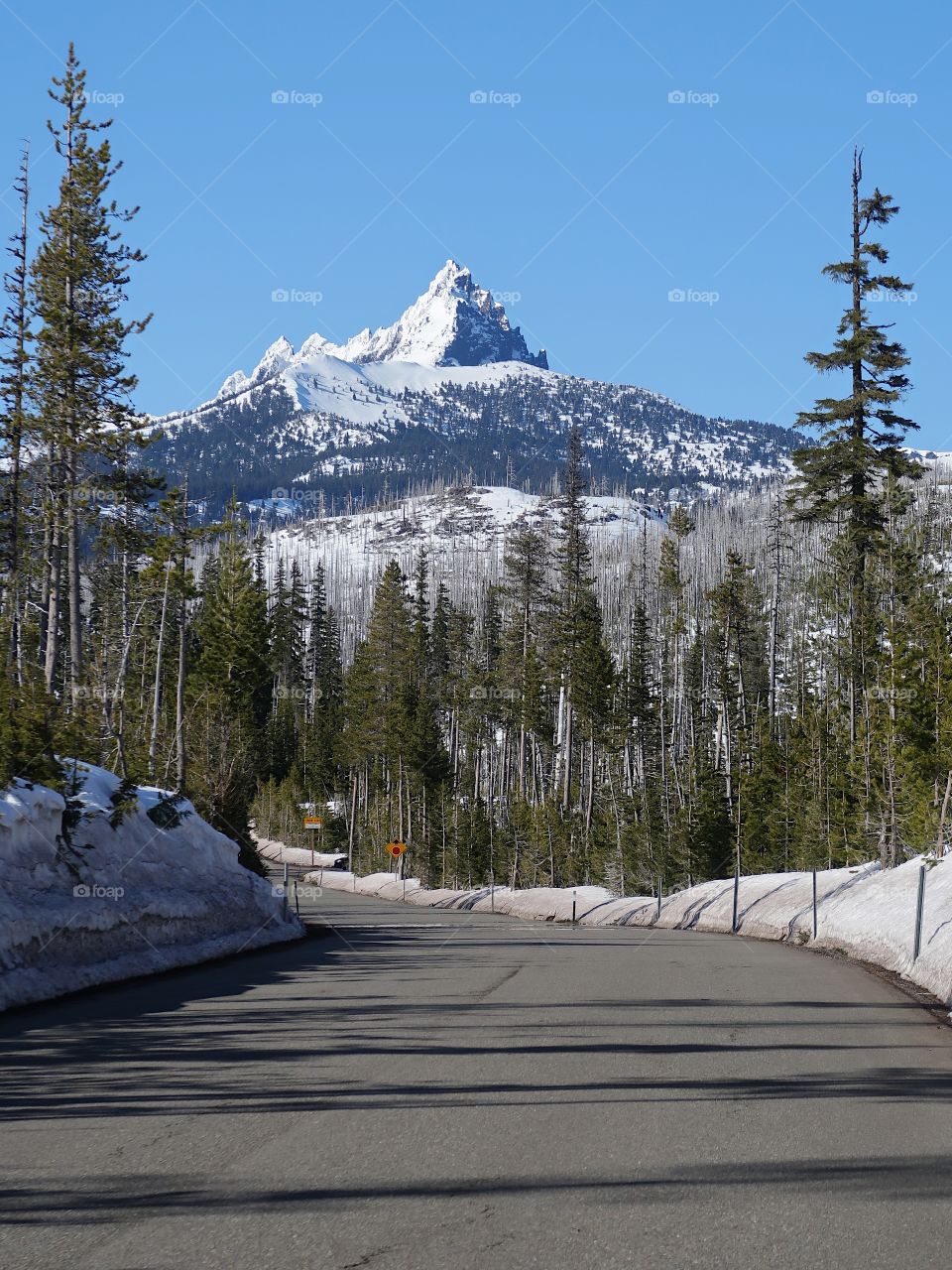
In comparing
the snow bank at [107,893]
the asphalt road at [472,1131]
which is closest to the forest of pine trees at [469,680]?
the snow bank at [107,893]

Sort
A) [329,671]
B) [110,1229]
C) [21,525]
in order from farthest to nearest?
[329,671], [21,525], [110,1229]

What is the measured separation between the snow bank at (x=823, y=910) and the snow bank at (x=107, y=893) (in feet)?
31.2

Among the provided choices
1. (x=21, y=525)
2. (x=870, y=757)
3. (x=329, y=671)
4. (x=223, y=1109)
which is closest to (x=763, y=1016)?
(x=223, y=1109)

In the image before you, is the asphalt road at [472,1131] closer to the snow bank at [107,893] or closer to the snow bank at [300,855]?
the snow bank at [107,893]

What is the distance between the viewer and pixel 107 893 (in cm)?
1452

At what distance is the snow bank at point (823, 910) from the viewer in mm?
15727

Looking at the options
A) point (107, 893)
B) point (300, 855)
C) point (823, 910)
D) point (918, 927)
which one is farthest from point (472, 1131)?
point (300, 855)

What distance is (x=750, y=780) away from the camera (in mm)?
49188

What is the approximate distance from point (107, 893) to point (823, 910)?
47.7 ft

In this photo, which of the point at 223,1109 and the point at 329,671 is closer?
the point at 223,1109

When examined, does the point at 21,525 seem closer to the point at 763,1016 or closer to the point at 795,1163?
the point at 763,1016

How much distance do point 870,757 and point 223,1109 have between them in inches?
1085

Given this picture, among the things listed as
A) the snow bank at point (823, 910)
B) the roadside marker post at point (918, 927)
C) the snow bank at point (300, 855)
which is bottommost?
the snow bank at point (300, 855)

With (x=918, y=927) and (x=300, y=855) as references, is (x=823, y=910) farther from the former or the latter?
(x=300, y=855)
